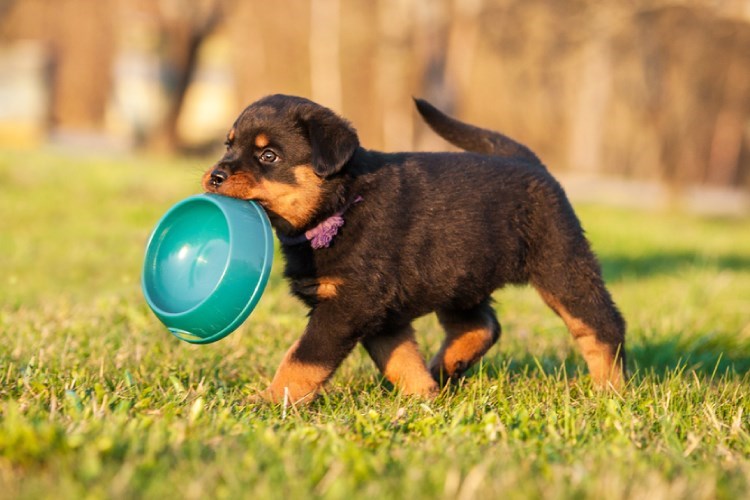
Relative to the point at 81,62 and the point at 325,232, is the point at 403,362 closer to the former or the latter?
the point at 325,232

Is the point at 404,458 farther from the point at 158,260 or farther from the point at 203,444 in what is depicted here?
the point at 158,260

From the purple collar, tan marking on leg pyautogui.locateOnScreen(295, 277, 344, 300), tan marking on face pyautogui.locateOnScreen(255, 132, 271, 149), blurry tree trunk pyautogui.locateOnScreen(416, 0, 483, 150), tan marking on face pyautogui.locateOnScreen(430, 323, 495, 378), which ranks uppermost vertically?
blurry tree trunk pyautogui.locateOnScreen(416, 0, 483, 150)

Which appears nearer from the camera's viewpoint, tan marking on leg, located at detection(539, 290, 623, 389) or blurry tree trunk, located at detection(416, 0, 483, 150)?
tan marking on leg, located at detection(539, 290, 623, 389)

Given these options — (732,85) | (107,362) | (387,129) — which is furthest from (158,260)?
(732,85)

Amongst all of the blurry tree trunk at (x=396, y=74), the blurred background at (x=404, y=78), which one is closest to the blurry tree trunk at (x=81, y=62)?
the blurred background at (x=404, y=78)

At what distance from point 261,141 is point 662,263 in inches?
290

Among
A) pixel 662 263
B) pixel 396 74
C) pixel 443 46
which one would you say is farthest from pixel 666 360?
pixel 396 74

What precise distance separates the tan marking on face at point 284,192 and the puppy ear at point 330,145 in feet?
0.29

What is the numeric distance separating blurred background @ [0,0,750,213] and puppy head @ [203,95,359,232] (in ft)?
41.5

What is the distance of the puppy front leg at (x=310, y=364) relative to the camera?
3.50 metres

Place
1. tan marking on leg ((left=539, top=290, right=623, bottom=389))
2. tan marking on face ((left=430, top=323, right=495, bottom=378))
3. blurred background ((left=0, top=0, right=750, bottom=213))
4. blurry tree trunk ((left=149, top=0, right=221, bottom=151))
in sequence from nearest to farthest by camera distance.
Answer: tan marking on leg ((left=539, top=290, right=623, bottom=389)) → tan marking on face ((left=430, top=323, right=495, bottom=378)) → blurred background ((left=0, top=0, right=750, bottom=213)) → blurry tree trunk ((left=149, top=0, right=221, bottom=151))

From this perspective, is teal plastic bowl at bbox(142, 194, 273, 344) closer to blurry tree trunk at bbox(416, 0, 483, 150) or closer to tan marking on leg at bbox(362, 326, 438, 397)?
tan marking on leg at bbox(362, 326, 438, 397)

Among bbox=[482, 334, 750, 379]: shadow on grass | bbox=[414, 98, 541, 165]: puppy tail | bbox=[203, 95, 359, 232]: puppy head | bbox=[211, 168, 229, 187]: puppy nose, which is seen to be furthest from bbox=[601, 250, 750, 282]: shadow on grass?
bbox=[211, 168, 229, 187]: puppy nose

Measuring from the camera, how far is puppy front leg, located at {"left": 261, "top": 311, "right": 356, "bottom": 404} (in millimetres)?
3502
